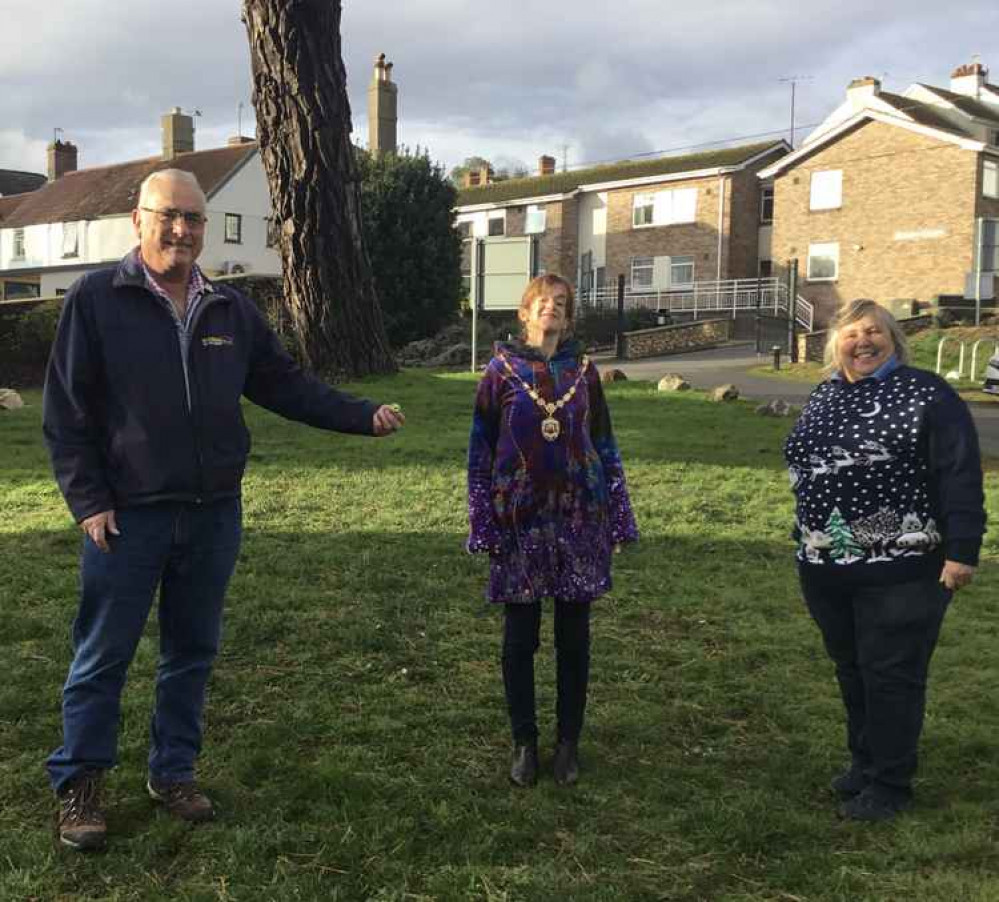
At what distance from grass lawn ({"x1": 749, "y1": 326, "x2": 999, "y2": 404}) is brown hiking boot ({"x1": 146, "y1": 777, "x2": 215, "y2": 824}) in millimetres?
18059

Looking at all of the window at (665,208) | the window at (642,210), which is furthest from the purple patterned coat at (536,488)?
the window at (642,210)

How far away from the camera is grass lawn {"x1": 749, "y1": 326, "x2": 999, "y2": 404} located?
21178 mm

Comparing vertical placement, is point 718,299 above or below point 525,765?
above

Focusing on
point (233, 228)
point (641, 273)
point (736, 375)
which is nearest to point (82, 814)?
point (736, 375)

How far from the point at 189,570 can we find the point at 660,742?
6.56ft

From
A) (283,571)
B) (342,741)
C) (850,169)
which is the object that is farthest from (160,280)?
(850,169)

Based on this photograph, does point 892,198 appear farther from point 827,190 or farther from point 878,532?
point 878,532

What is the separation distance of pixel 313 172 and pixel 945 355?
16906mm

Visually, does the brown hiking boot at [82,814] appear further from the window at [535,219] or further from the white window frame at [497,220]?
the white window frame at [497,220]

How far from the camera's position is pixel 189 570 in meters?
3.25

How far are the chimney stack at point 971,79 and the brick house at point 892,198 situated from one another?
0.17 ft

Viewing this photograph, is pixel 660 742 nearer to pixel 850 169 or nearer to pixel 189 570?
pixel 189 570

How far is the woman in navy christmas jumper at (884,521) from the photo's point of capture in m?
3.21

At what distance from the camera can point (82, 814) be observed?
3.10 metres
